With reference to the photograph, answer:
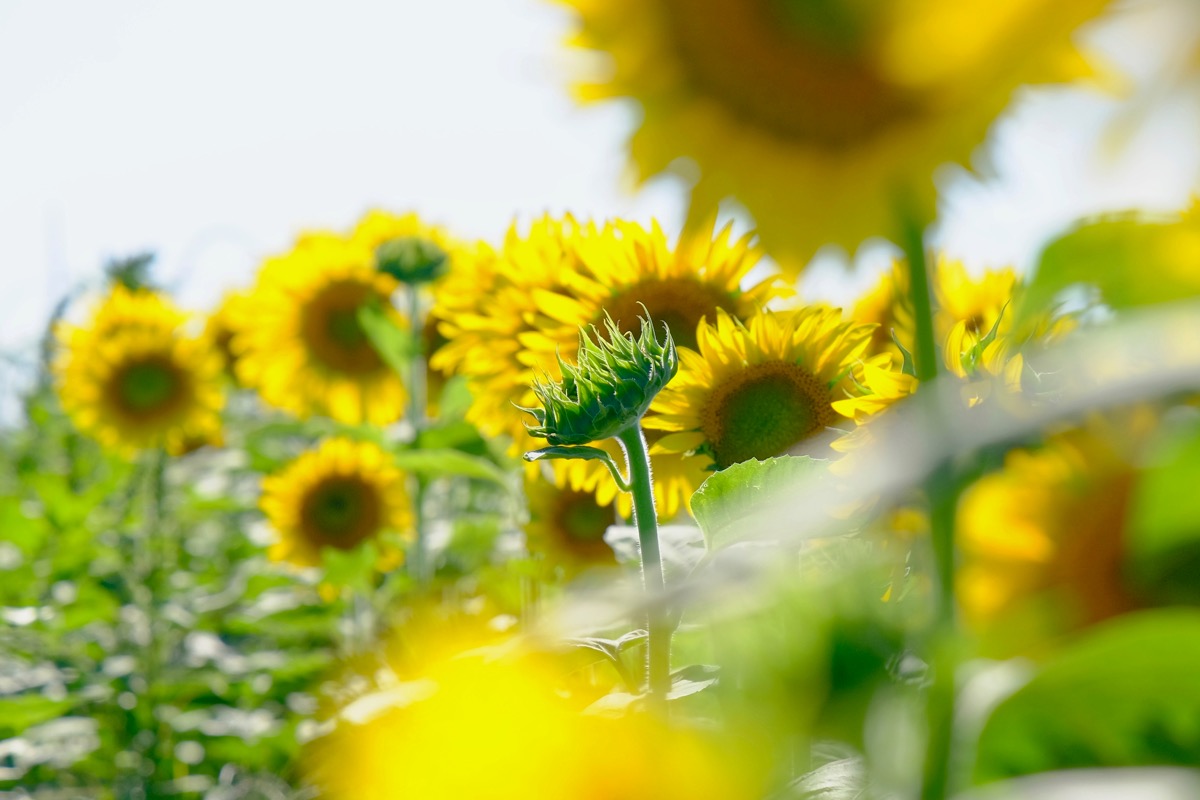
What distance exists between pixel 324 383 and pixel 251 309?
0.16 m

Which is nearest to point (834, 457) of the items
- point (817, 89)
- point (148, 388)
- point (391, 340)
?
point (817, 89)

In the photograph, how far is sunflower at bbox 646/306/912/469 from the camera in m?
0.60

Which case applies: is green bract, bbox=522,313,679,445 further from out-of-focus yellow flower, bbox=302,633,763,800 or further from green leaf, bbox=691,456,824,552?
out-of-focus yellow flower, bbox=302,633,763,800

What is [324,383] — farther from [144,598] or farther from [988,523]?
[988,523]

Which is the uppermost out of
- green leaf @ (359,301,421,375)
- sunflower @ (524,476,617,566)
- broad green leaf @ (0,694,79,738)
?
green leaf @ (359,301,421,375)

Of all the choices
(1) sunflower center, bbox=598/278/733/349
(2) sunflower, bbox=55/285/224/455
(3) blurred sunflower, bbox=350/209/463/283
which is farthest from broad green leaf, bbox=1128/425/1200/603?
(2) sunflower, bbox=55/285/224/455

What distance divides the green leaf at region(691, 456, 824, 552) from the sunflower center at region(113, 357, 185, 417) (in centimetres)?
193

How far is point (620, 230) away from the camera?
71 centimetres

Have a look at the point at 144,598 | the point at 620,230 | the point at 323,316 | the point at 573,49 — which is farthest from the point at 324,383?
the point at 573,49

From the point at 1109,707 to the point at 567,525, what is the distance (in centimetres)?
94

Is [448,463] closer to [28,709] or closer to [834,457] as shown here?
[834,457]

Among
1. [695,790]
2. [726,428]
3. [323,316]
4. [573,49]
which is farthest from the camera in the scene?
[323,316]

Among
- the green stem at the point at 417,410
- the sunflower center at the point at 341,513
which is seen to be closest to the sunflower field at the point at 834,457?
the green stem at the point at 417,410

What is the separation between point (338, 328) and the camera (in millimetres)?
1673
